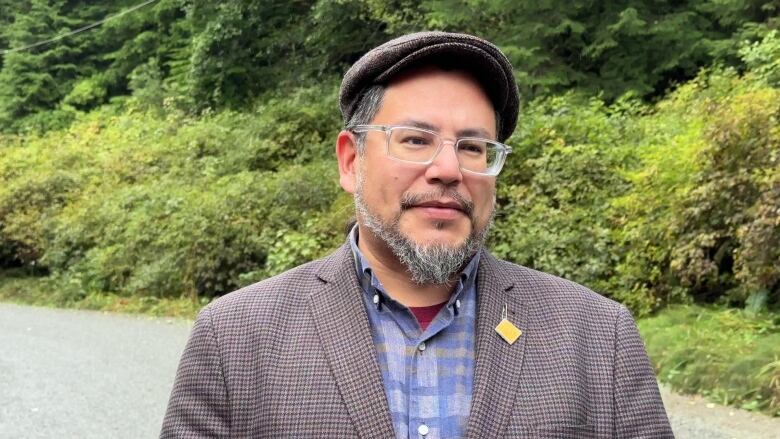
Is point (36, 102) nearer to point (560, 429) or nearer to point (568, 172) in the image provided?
point (568, 172)

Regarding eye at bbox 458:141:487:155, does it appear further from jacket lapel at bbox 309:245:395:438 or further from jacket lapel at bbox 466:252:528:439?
jacket lapel at bbox 309:245:395:438

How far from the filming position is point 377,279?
A: 1.88 m

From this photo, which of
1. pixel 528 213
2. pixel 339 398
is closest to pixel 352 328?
pixel 339 398

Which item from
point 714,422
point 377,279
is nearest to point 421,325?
point 377,279

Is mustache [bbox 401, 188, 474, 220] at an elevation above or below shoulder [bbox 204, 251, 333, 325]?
above

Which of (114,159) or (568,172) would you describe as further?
(114,159)

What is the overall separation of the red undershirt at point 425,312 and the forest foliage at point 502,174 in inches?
226

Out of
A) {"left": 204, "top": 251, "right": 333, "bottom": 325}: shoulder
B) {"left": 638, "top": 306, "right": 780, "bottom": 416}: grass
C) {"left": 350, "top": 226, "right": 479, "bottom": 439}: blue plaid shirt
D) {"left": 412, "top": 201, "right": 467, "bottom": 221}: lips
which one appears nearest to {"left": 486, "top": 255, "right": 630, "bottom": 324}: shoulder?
{"left": 350, "top": 226, "right": 479, "bottom": 439}: blue plaid shirt

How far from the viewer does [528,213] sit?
32.3 ft

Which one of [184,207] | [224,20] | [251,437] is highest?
[224,20]

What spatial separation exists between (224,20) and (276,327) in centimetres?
1955

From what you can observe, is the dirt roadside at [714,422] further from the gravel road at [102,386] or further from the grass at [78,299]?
the grass at [78,299]

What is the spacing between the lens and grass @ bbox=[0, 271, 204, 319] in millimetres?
12281

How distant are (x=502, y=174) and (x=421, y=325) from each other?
29.8ft
